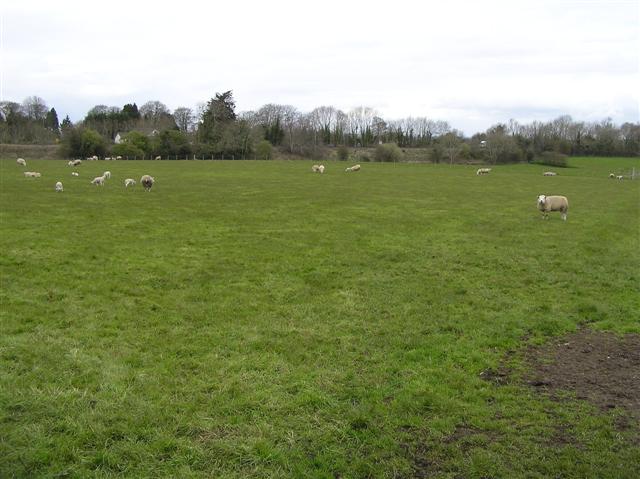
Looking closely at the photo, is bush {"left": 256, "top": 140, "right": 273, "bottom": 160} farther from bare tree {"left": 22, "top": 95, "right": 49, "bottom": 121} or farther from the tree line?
bare tree {"left": 22, "top": 95, "right": 49, "bottom": 121}

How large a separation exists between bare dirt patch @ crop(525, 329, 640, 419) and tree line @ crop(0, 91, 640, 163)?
81.7 metres

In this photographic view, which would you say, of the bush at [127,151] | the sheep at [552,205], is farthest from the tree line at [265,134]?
the sheep at [552,205]

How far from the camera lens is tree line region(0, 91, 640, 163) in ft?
291

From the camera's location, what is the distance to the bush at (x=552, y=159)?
91062 mm

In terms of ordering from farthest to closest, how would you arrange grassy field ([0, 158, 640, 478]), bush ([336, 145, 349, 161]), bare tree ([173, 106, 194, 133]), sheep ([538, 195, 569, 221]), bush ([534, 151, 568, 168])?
bare tree ([173, 106, 194, 133]) → bush ([336, 145, 349, 161]) → bush ([534, 151, 568, 168]) → sheep ([538, 195, 569, 221]) → grassy field ([0, 158, 640, 478])

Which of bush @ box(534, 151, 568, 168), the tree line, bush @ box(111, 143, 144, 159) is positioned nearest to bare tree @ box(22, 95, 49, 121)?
the tree line

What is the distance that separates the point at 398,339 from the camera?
934 cm

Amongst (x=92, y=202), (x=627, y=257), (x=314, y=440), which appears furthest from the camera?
(x=92, y=202)

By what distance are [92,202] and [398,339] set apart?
22.3 metres

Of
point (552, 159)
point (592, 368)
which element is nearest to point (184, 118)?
point (552, 159)

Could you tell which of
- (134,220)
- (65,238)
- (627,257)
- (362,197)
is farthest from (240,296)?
(362,197)

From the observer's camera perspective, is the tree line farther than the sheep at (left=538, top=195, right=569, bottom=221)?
Yes

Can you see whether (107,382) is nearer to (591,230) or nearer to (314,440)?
(314,440)

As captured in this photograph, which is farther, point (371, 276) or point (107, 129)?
point (107, 129)
